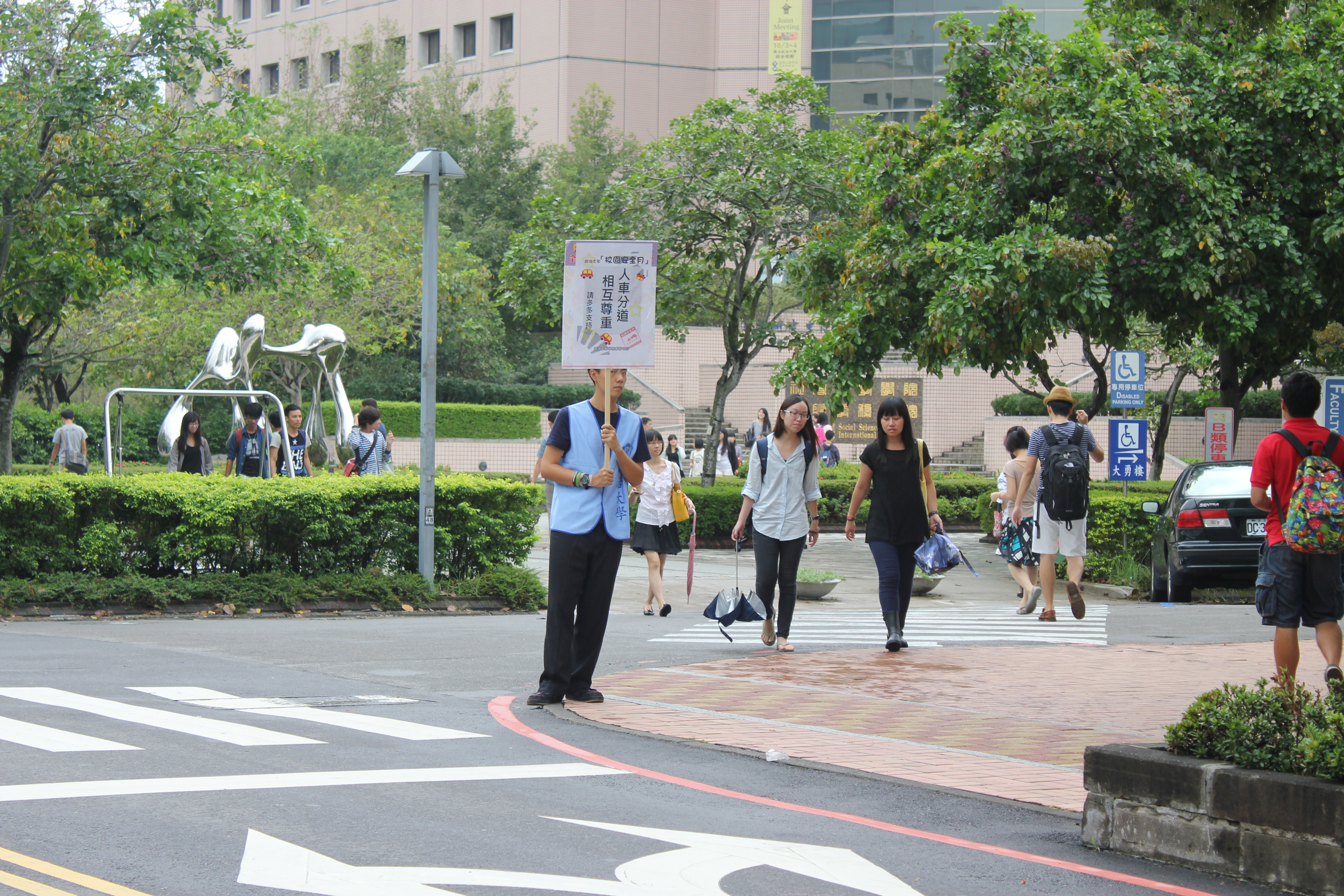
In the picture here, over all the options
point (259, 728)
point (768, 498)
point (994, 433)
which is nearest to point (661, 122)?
point (994, 433)

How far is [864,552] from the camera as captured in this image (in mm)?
23922

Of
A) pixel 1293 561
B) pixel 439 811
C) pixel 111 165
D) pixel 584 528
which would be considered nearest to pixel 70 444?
pixel 111 165

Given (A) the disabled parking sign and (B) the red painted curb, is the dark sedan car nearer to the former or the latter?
(A) the disabled parking sign

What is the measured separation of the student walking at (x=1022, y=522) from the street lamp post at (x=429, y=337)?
17.5 ft

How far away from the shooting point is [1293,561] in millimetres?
7910

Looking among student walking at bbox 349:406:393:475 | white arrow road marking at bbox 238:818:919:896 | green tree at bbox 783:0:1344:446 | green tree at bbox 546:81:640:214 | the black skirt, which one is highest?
green tree at bbox 546:81:640:214

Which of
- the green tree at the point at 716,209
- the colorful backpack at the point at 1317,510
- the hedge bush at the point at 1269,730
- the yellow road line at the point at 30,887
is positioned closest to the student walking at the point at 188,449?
the green tree at the point at 716,209

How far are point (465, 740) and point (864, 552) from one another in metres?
17.3

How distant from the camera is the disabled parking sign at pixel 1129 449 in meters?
18.5

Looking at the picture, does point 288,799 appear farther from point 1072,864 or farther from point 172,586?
point 172,586

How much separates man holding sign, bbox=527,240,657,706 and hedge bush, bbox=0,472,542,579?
5.91m

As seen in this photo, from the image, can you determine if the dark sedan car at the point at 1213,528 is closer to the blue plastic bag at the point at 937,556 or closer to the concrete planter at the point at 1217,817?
the blue plastic bag at the point at 937,556

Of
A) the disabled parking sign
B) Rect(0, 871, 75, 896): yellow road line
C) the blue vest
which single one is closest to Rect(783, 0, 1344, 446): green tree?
the disabled parking sign

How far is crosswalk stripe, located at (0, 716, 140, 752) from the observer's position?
6.57m
